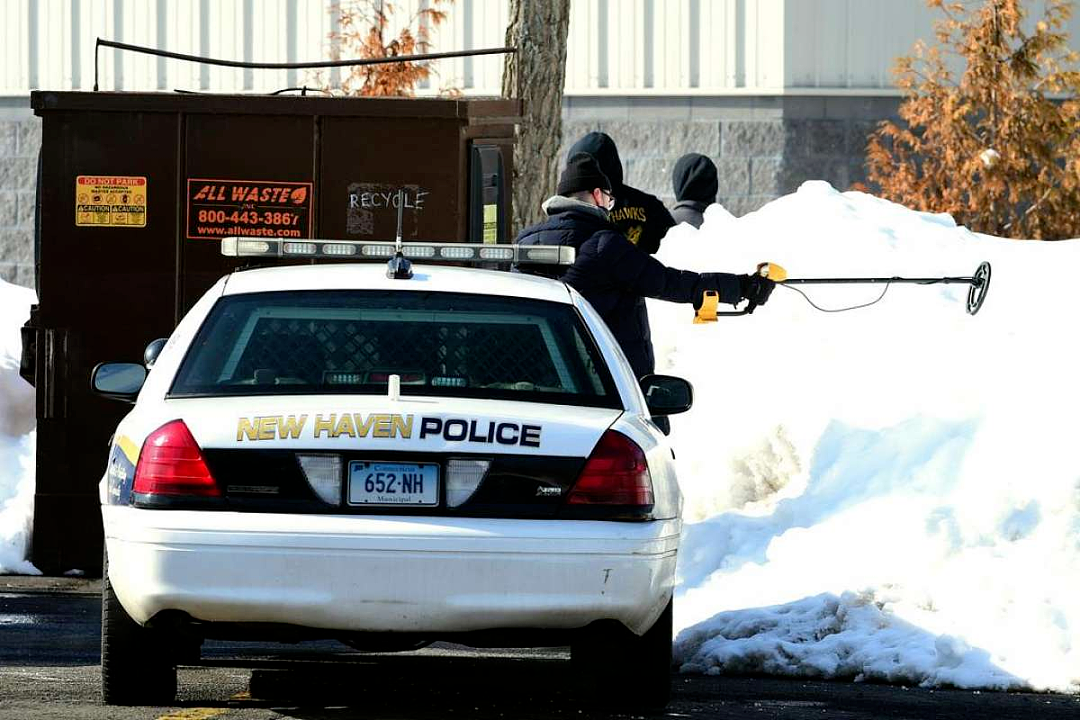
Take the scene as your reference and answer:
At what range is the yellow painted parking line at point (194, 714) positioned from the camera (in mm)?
6383

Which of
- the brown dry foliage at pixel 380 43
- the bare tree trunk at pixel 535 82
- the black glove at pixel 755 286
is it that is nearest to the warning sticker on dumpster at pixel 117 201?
the black glove at pixel 755 286

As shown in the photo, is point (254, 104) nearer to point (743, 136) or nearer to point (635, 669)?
point (635, 669)

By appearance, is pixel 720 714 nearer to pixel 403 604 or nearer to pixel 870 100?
pixel 403 604

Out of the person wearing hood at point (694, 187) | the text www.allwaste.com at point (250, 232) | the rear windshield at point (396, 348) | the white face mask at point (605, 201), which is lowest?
the rear windshield at point (396, 348)

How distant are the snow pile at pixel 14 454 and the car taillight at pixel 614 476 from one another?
206 inches

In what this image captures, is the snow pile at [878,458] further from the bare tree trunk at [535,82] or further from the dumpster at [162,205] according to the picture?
the dumpster at [162,205]

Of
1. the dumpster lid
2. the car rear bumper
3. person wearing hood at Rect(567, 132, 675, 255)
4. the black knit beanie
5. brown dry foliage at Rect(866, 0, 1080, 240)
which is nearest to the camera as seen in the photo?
the car rear bumper

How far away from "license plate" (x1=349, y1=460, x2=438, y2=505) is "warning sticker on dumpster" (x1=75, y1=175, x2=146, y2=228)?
179 inches

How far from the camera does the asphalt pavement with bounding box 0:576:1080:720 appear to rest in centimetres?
666

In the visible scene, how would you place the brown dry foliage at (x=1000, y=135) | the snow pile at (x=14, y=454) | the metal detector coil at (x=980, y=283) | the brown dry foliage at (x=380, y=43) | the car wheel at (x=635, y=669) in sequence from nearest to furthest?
the car wheel at (x=635, y=669), the metal detector coil at (x=980, y=283), the snow pile at (x=14, y=454), the brown dry foliage at (x=1000, y=135), the brown dry foliage at (x=380, y=43)

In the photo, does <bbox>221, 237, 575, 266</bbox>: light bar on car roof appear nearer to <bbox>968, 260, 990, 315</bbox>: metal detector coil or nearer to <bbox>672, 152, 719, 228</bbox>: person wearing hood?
<bbox>968, 260, 990, 315</bbox>: metal detector coil

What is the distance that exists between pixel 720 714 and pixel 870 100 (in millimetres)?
13435

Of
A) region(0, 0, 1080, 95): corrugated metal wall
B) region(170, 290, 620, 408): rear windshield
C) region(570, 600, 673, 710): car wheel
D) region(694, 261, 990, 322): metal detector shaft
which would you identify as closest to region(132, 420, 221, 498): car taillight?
region(170, 290, 620, 408): rear windshield

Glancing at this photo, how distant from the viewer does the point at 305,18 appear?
21.1 meters
